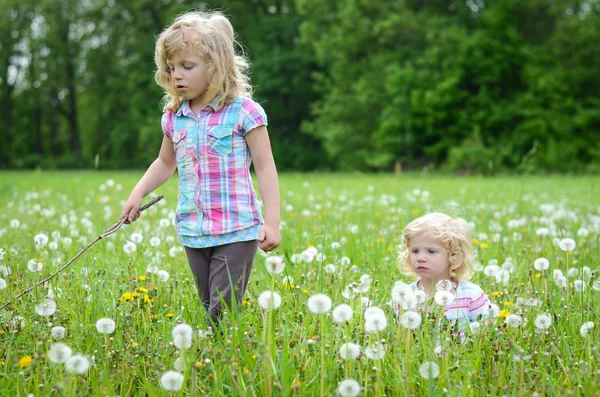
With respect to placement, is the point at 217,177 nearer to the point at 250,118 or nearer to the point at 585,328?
the point at 250,118

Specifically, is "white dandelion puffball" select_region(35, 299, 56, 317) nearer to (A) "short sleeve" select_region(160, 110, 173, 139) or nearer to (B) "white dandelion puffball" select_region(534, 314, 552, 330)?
(A) "short sleeve" select_region(160, 110, 173, 139)

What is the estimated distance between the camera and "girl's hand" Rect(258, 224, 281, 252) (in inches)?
Result: 111

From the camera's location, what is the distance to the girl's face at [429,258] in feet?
11.2

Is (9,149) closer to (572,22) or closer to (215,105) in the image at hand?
(572,22)

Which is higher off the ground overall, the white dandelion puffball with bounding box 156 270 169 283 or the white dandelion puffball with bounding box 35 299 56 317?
the white dandelion puffball with bounding box 35 299 56 317

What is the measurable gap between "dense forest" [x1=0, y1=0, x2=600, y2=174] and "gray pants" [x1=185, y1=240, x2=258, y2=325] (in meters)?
21.7

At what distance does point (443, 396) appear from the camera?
222 cm

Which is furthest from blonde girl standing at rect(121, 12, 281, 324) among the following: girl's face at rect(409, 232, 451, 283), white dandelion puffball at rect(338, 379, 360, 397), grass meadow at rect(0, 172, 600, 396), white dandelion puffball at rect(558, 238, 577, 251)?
white dandelion puffball at rect(558, 238, 577, 251)

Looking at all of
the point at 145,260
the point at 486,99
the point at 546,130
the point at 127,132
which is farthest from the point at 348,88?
the point at 145,260

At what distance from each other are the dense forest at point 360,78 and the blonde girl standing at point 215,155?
2170 centimetres

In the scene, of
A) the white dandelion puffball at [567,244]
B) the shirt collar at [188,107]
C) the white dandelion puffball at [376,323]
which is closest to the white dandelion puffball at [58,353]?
the white dandelion puffball at [376,323]

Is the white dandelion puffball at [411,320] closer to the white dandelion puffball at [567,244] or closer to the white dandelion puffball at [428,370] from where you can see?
the white dandelion puffball at [428,370]

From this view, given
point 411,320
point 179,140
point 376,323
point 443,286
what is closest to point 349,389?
point 376,323

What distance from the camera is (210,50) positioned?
3.02 metres
